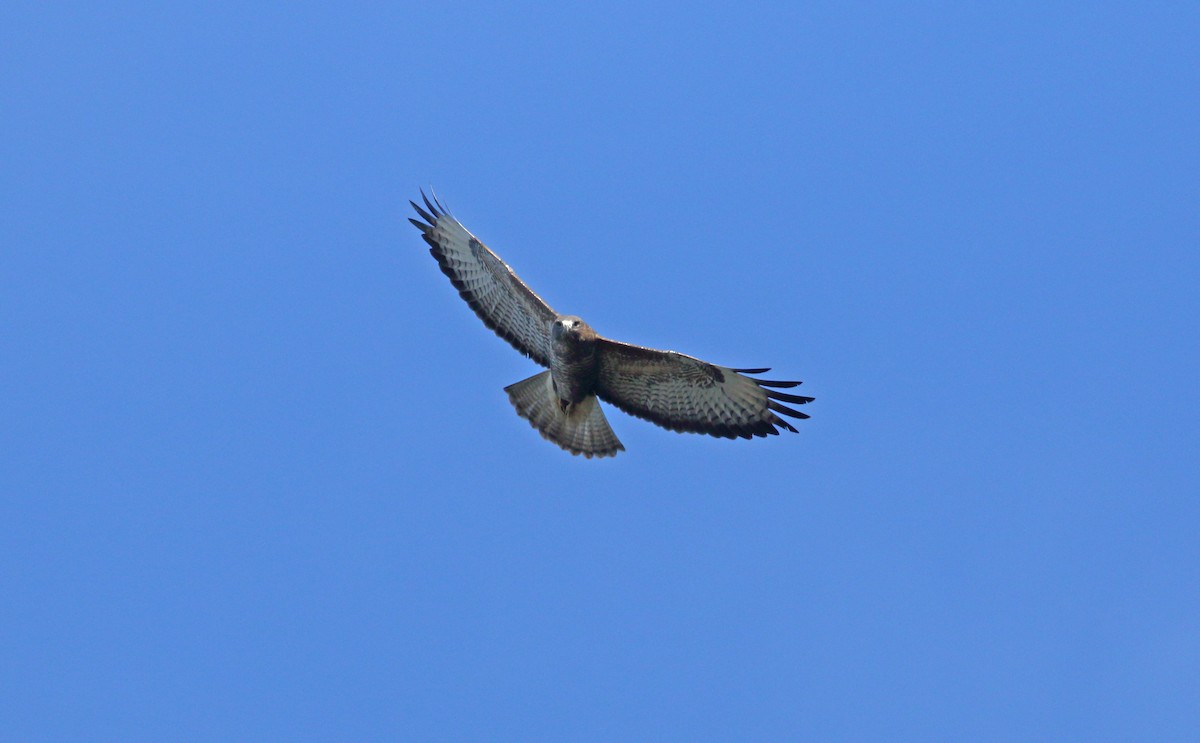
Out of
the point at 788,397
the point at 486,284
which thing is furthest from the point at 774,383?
the point at 486,284

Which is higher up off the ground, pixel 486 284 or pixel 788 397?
pixel 486 284

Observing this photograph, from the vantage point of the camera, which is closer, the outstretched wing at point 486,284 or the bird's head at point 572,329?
the bird's head at point 572,329

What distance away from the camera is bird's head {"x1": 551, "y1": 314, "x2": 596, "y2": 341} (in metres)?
11.5

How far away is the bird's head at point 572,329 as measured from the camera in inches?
454

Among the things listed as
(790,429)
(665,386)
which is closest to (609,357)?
(665,386)

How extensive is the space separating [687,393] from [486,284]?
7.26ft

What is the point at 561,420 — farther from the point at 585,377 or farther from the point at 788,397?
the point at 788,397

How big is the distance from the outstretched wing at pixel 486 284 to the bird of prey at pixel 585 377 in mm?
12

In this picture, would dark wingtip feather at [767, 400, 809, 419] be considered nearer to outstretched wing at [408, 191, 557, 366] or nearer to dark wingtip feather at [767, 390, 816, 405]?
dark wingtip feather at [767, 390, 816, 405]

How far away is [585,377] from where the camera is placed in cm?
1209

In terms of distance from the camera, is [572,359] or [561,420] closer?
[572,359]

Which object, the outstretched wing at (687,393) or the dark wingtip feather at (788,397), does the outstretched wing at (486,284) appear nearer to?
the outstretched wing at (687,393)

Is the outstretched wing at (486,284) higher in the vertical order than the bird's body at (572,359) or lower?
higher

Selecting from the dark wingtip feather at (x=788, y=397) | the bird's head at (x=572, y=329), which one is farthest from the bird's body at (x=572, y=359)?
the dark wingtip feather at (x=788, y=397)
